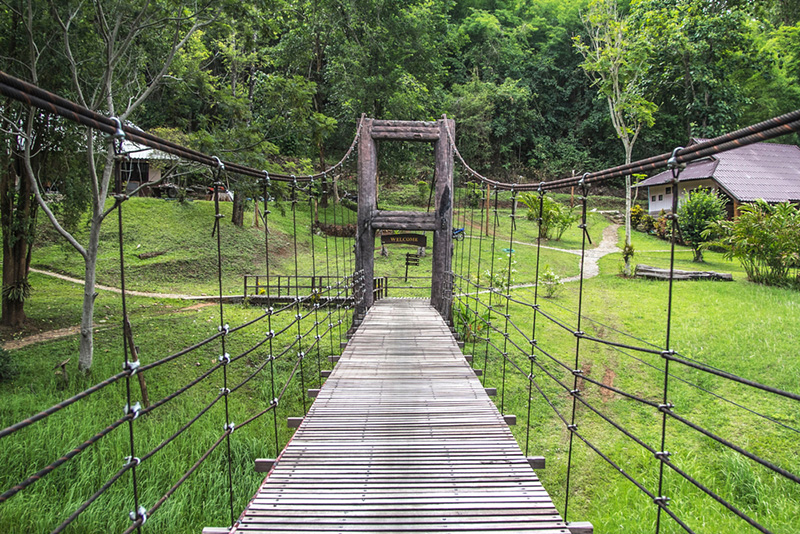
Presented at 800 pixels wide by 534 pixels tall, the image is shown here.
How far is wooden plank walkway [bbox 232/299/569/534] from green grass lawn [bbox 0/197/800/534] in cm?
113

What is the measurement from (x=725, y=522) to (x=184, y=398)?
4.57 m

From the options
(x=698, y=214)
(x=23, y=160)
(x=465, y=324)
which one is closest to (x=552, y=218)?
(x=698, y=214)

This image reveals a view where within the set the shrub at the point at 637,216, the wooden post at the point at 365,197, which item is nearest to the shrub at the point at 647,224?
the shrub at the point at 637,216

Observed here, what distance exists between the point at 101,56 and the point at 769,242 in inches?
400

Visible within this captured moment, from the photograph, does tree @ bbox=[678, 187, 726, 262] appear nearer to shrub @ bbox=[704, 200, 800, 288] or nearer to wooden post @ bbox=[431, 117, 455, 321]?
shrub @ bbox=[704, 200, 800, 288]

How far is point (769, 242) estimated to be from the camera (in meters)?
7.90

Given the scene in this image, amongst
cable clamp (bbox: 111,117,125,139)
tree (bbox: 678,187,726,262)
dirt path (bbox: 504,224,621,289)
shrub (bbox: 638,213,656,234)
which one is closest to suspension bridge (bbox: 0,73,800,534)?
cable clamp (bbox: 111,117,125,139)

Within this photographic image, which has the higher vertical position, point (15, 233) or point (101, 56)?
point (101, 56)

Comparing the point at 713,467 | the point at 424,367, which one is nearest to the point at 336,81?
the point at 424,367

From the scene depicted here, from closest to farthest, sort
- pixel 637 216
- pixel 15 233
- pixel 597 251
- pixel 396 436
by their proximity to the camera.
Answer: pixel 396 436, pixel 15 233, pixel 597 251, pixel 637 216

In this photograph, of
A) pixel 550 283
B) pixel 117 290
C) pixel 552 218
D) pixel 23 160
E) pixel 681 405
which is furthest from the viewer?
pixel 552 218

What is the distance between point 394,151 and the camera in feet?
42.7

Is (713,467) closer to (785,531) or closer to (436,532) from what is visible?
(785,531)

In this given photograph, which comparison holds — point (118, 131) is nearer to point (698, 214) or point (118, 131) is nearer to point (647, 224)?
point (698, 214)
